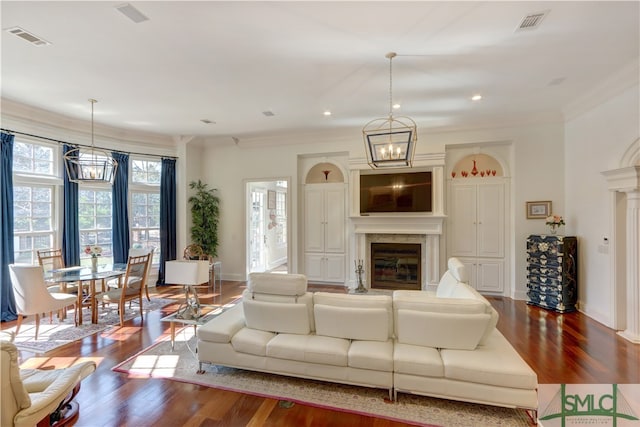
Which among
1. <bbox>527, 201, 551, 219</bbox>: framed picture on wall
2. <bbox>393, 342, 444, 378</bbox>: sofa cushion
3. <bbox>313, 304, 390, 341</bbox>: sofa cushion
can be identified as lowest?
<bbox>393, 342, 444, 378</bbox>: sofa cushion

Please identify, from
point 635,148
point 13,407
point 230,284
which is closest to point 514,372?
point 13,407

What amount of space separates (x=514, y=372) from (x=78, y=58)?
5123 mm

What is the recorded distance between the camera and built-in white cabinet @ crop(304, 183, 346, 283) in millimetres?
6797

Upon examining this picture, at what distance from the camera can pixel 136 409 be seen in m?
2.50

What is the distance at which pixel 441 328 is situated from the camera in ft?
8.50

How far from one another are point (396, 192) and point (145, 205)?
5.51 metres

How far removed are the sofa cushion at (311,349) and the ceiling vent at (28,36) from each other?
3.65 m

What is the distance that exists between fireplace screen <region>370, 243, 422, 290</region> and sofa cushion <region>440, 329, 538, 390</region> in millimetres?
3752

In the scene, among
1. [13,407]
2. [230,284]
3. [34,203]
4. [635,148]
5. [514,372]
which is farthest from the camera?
[230,284]

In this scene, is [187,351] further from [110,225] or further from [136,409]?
[110,225]

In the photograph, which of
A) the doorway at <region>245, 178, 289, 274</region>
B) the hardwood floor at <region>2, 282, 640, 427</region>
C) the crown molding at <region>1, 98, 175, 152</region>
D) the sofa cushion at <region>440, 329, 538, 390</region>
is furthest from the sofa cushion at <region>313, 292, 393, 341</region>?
the crown molding at <region>1, 98, 175, 152</region>

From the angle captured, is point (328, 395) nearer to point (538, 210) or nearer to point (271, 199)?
point (538, 210)

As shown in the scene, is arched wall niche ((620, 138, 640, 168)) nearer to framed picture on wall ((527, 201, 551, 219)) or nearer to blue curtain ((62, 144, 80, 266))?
framed picture on wall ((527, 201, 551, 219))

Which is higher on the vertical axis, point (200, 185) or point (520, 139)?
point (520, 139)
